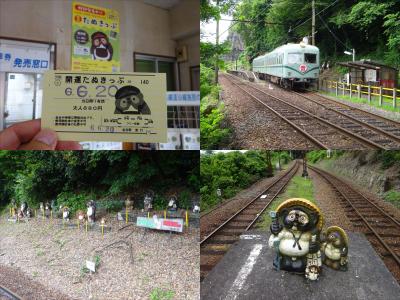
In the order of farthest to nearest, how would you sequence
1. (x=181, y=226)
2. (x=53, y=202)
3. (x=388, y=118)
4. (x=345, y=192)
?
(x=53, y=202), (x=181, y=226), (x=345, y=192), (x=388, y=118)

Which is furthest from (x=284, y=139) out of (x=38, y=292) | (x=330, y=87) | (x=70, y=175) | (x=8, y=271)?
(x=8, y=271)

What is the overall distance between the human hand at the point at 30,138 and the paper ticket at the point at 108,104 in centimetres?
6

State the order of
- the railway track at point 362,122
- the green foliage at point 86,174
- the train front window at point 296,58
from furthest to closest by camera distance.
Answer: the green foliage at point 86,174, the train front window at point 296,58, the railway track at point 362,122

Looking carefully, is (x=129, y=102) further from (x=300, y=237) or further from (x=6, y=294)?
(x=6, y=294)

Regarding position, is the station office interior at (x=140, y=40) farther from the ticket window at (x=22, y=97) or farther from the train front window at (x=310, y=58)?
the train front window at (x=310, y=58)

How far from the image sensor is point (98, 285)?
284 cm

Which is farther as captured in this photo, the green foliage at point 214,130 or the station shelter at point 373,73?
the green foliage at point 214,130

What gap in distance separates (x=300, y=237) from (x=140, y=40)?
1638mm

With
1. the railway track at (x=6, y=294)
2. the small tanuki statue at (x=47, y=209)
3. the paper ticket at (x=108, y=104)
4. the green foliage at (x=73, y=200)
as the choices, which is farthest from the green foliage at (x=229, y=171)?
the railway track at (x=6, y=294)

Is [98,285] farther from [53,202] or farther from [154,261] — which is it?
[53,202]

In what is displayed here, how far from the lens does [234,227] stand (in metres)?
2.75

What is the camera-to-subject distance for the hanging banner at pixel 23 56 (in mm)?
2238

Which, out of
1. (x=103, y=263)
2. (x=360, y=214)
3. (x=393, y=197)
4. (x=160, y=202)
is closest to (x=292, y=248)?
(x=360, y=214)

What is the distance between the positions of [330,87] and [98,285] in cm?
212
